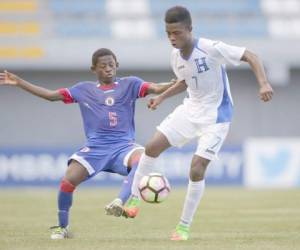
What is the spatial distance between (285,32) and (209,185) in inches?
368

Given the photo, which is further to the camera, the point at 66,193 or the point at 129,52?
the point at 129,52

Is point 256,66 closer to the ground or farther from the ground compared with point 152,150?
farther from the ground

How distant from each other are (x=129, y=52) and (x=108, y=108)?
68.0 ft

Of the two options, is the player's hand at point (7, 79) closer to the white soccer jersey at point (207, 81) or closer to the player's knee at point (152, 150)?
the player's knee at point (152, 150)

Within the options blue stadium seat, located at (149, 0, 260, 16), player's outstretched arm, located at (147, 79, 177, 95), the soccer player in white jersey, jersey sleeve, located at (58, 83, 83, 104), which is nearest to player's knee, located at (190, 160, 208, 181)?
the soccer player in white jersey

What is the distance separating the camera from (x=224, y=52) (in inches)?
400

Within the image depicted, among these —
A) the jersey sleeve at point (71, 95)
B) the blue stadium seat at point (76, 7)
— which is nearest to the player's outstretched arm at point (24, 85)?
the jersey sleeve at point (71, 95)

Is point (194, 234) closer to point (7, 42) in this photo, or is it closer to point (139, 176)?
point (139, 176)

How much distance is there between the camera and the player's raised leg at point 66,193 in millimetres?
10656

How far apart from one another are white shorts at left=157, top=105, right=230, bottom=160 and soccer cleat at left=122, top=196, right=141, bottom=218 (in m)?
0.74

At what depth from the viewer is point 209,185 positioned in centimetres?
2572

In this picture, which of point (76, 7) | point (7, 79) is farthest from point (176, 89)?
point (76, 7)

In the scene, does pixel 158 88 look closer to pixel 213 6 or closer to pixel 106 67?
pixel 106 67

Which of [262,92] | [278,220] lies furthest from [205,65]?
[278,220]
